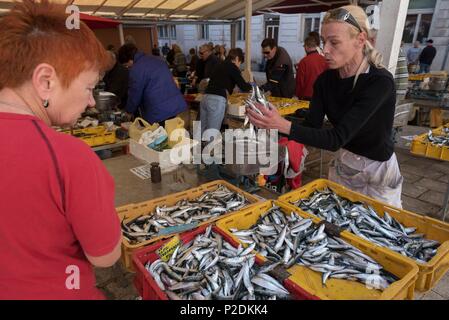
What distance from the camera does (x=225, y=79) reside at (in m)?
5.78

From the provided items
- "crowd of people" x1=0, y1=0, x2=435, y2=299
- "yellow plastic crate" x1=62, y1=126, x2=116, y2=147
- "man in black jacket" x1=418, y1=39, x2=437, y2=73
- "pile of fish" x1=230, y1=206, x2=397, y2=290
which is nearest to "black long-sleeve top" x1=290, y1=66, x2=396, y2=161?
"pile of fish" x1=230, y1=206, x2=397, y2=290

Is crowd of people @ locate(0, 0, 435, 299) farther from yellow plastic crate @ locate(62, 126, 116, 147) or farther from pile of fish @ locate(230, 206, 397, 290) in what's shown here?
yellow plastic crate @ locate(62, 126, 116, 147)

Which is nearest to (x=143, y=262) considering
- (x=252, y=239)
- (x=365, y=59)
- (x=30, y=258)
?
(x=252, y=239)

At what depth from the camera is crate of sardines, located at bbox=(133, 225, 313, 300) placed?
1513 millimetres

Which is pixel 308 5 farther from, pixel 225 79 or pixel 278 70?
pixel 225 79

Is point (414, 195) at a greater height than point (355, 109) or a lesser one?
lesser

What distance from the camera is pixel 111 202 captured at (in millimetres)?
1049

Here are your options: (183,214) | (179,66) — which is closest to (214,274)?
(183,214)

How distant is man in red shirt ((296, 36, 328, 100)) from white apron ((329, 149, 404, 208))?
3.54 m

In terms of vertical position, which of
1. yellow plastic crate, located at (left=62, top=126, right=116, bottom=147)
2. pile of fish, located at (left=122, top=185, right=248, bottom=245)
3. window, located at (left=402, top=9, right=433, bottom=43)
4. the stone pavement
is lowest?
the stone pavement

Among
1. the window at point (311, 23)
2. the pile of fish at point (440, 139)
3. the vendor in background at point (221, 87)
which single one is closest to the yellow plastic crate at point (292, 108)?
the vendor in background at point (221, 87)

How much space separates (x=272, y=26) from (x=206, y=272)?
22.8 meters

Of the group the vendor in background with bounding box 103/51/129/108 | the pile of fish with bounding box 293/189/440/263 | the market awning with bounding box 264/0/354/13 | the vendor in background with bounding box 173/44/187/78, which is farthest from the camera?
the vendor in background with bounding box 173/44/187/78
